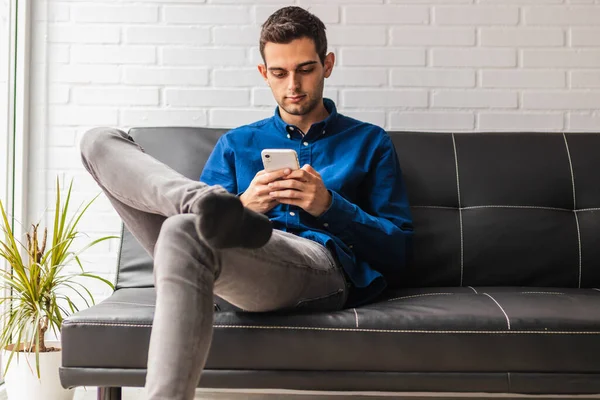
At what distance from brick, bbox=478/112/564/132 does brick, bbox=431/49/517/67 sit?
0.67ft

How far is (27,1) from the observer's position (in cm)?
270

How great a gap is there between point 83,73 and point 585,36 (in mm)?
2012

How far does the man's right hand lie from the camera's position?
6.03ft

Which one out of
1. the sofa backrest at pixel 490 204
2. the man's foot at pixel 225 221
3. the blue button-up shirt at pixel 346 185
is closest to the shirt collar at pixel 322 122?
the blue button-up shirt at pixel 346 185

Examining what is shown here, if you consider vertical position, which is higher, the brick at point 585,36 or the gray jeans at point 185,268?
the brick at point 585,36

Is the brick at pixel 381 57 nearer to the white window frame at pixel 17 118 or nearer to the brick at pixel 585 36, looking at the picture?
the brick at pixel 585 36

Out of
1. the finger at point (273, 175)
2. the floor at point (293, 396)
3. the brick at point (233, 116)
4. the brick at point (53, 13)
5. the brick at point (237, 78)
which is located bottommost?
the floor at point (293, 396)

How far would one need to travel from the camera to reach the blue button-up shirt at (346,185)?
1.91 m

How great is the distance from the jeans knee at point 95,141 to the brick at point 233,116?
42.8 inches

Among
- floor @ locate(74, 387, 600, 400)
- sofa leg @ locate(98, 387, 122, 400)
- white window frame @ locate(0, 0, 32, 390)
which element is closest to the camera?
sofa leg @ locate(98, 387, 122, 400)

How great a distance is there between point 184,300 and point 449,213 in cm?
125

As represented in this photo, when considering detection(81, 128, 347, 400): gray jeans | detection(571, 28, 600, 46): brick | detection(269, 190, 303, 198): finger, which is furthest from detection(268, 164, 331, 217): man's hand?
detection(571, 28, 600, 46): brick

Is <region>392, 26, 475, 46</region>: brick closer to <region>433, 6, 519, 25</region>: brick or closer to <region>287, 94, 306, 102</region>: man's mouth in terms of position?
<region>433, 6, 519, 25</region>: brick

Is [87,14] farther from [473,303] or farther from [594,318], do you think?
[594,318]
